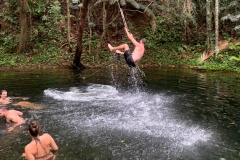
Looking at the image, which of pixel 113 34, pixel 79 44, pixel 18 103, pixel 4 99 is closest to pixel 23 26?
pixel 79 44

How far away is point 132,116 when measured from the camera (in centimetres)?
977

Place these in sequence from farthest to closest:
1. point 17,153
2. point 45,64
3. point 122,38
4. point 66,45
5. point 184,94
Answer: point 122,38, point 66,45, point 45,64, point 184,94, point 17,153

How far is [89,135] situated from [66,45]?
1488 centimetres

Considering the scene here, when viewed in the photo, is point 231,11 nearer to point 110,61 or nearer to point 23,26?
point 110,61

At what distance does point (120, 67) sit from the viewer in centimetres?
2025

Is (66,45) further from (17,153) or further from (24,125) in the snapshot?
(17,153)

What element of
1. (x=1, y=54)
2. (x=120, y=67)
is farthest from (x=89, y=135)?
(x=1, y=54)

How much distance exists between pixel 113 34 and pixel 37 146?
18354 mm

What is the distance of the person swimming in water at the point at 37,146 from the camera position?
588 centimetres

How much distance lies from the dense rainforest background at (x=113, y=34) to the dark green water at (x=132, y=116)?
389 centimetres

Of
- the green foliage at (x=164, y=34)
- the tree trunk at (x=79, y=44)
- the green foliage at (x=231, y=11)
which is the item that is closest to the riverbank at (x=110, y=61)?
the tree trunk at (x=79, y=44)

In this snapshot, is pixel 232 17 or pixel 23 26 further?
pixel 232 17

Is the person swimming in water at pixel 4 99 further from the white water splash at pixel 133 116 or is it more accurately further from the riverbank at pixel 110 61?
the riverbank at pixel 110 61

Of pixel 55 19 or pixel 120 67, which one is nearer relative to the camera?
pixel 120 67
